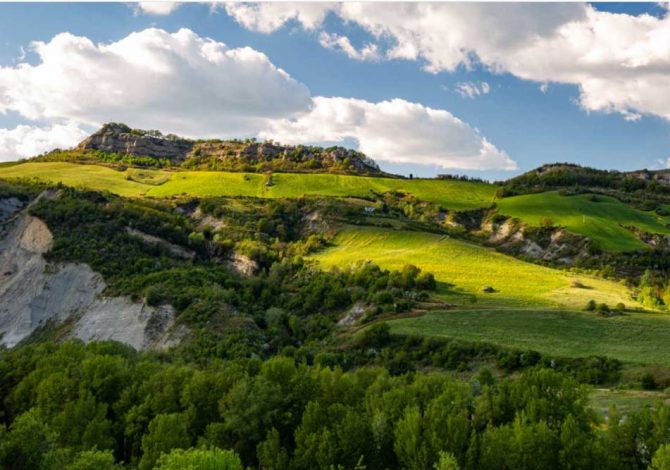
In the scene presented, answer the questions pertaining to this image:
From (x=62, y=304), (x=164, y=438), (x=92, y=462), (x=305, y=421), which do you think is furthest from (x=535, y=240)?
(x=92, y=462)

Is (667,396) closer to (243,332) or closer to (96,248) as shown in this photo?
(243,332)

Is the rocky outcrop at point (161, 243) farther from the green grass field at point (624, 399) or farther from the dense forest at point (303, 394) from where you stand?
the green grass field at point (624, 399)

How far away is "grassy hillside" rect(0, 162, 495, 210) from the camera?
176625 mm

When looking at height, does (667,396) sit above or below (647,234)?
below

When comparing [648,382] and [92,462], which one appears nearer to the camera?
[92,462]

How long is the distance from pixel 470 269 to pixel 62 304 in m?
79.2

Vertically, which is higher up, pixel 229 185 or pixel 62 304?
pixel 229 185

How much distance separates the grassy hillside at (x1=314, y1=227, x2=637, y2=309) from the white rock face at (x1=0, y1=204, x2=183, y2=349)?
1707 inches

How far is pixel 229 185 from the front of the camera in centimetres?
18438

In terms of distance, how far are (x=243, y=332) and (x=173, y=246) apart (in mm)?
50818

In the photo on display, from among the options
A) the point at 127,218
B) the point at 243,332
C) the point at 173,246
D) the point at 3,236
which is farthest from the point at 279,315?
the point at 3,236

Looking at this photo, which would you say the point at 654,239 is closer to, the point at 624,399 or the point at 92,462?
the point at 624,399

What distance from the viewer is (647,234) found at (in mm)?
145875

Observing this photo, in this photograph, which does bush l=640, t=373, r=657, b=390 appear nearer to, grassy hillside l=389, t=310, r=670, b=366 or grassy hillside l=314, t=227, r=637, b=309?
grassy hillside l=389, t=310, r=670, b=366
